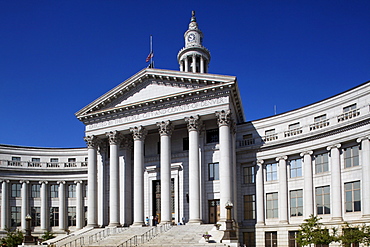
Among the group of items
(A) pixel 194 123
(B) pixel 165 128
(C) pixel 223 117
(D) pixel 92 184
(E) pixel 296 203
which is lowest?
(E) pixel 296 203

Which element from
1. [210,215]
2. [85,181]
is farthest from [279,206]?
[85,181]

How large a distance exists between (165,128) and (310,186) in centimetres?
1743

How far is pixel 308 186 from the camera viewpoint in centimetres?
4634

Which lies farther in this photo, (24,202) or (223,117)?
(24,202)

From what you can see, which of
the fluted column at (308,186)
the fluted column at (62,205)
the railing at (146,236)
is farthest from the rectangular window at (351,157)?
the fluted column at (62,205)

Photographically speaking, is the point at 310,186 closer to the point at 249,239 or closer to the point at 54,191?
the point at 249,239

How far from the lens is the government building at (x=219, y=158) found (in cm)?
4328

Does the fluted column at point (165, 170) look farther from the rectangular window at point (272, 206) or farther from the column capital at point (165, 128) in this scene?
the rectangular window at point (272, 206)

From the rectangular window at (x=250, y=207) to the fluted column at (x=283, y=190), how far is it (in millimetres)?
3619

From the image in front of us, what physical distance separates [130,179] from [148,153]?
409 cm

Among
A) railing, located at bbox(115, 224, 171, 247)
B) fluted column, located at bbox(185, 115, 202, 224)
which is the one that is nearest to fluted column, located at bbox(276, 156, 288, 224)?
fluted column, located at bbox(185, 115, 202, 224)

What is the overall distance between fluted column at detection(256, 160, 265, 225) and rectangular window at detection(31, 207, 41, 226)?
3457 cm

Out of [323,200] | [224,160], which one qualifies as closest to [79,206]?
[224,160]

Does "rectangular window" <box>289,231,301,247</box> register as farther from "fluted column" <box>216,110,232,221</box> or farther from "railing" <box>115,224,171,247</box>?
"railing" <box>115,224,171,247</box>
